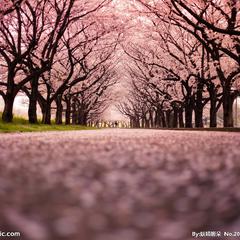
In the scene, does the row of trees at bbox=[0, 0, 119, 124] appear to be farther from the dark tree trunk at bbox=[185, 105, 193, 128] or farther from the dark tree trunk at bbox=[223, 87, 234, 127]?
the dark tree trunk at bbox=[223, 87, 234, 127]

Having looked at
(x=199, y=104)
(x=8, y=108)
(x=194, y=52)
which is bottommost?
(x=8, y=108)

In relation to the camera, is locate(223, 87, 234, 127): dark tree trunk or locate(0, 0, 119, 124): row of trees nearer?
locate(0, 0, 119, 124): row of trees

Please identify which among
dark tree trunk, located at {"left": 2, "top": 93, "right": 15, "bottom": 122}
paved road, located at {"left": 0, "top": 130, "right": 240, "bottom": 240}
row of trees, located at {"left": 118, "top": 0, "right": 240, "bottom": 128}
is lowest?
paved road, located at {"left": 0, "top": 130, "right": 240, "bottom": 240}

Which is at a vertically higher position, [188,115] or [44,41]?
[44,41]

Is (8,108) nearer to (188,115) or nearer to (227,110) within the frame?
(227,110)

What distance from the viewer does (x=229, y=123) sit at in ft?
79.3

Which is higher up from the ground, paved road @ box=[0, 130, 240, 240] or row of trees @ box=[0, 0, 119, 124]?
row of trees @ box=[0, 0, 119, 124]

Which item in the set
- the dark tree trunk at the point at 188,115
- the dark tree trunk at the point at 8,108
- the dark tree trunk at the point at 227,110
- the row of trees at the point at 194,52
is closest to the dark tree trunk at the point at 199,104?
the row of trees at the point at 194,52

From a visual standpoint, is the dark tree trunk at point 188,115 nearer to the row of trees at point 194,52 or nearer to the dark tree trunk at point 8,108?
Result: the row of trees at point 194,52

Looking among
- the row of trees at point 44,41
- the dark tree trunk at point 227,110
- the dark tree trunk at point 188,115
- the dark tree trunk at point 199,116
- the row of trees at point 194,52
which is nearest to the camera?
the row of trees at point 194,52

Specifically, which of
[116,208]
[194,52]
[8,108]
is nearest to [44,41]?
[194,52]

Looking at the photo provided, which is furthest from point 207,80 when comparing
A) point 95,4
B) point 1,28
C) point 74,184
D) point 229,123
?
point 74,184

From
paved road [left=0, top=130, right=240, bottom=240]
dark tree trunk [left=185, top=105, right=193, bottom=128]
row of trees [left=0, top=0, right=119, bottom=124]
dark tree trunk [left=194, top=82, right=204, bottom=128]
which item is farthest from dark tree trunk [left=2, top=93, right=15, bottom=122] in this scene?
paved road [left=0, top=130, right=240, bottom=240]

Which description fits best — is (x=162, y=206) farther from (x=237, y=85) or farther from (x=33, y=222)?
(x=237, y=85)
